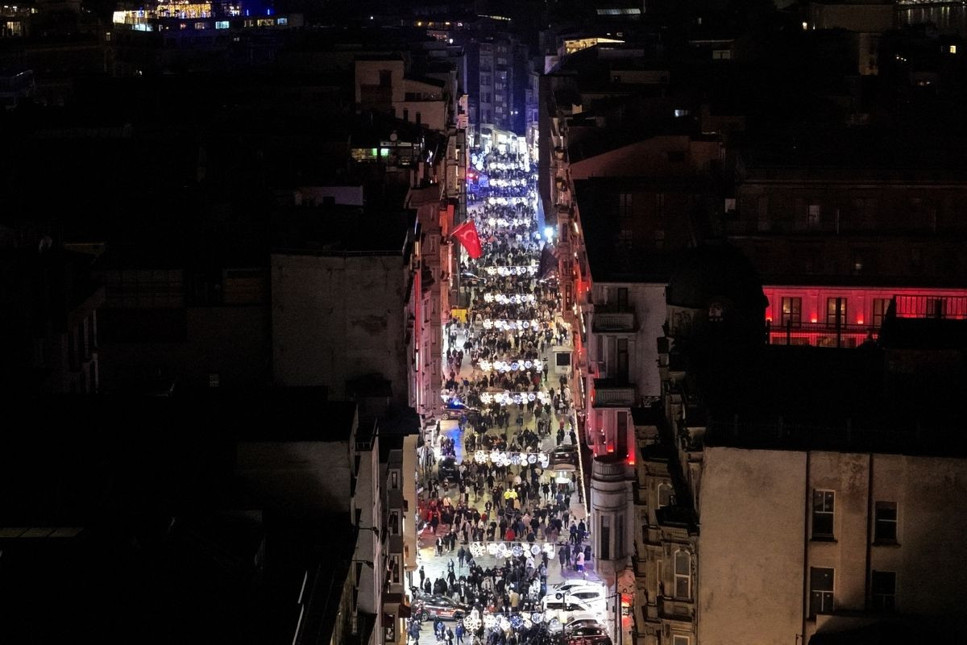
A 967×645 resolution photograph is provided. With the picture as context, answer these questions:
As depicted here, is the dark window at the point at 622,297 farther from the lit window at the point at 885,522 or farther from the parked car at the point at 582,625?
A: the lit window at the point at 885,522

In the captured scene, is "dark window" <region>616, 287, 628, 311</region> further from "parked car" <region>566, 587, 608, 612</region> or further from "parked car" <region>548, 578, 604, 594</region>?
"parked car" <region>566, 587, 608, 612</region>

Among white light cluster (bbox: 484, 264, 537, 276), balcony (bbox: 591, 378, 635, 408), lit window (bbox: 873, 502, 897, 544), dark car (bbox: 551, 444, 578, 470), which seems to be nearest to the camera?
lit window (bbox: 873, 502, 897, 544)

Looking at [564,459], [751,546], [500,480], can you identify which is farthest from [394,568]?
[564,459]

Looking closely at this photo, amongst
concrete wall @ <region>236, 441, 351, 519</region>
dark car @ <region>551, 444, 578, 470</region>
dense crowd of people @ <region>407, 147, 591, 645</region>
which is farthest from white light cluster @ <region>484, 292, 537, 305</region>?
concrete wall @ <region>236, 441, 351, 519</region>

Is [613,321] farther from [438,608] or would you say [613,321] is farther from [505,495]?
[438,608]

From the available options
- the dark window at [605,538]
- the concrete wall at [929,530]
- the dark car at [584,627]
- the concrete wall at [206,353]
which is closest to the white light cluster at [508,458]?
the dark window at [605,538]

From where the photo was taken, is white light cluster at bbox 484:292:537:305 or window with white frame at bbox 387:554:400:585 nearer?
window with white frame at bbox 387:554:400:585
